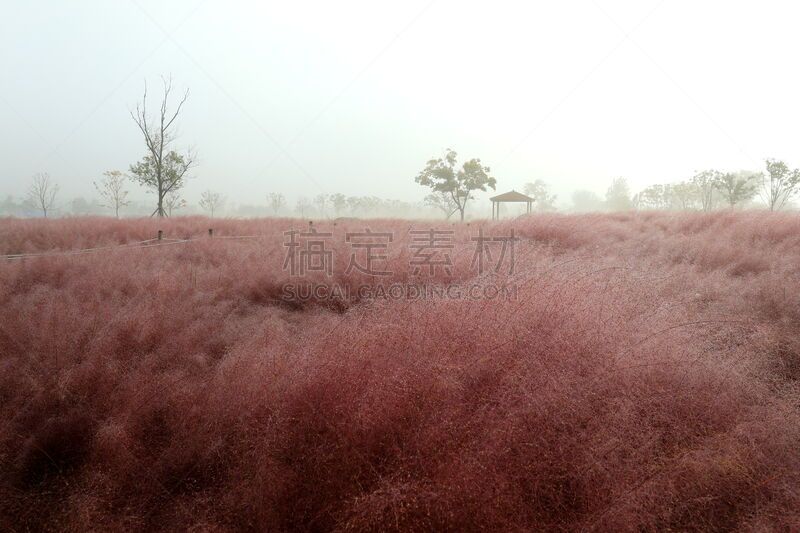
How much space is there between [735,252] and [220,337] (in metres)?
7.61

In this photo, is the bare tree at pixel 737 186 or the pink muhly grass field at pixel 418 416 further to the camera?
the bare tree at pixel 737 186

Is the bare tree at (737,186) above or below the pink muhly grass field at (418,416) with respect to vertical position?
above

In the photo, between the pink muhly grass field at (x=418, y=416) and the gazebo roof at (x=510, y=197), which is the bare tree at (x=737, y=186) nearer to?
the gazebo roof at (x=510, y=197)

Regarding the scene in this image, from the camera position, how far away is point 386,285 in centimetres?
508

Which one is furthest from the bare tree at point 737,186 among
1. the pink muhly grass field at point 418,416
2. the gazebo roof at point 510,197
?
the pink muhly grass field at point 418,416

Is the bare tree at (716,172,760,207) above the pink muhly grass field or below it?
above

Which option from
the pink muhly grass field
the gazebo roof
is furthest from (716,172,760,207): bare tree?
the pink muhly grass field

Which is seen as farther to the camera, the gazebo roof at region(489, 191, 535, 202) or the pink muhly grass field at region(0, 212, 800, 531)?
the gazebo roof at region(489, 191, 535, 202)

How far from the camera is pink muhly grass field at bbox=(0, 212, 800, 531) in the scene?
1721mm

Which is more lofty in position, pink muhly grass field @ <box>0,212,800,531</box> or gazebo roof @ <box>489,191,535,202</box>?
gazebo roof @ <box>489,191,535,202</box>

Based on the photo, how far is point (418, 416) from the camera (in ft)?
6.70

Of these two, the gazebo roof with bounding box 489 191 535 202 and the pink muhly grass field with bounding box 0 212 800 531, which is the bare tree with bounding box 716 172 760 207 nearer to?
the gazebo roof with bounding box 489 191 535 202

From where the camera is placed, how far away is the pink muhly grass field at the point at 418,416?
172 cm

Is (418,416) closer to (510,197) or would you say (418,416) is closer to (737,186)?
(510,197)
